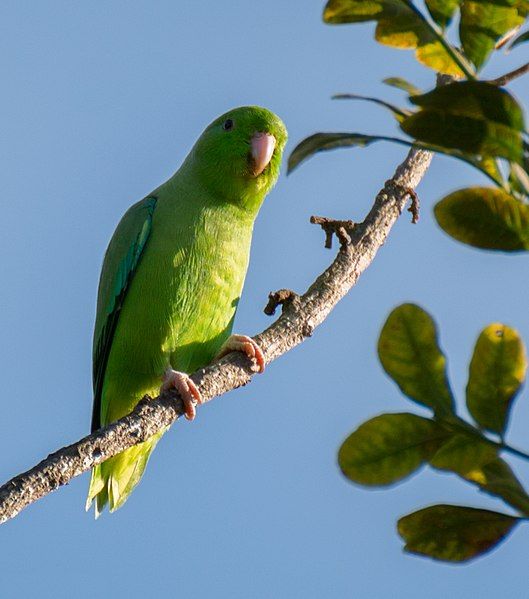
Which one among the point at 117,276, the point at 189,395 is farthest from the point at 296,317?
the point at 117,276

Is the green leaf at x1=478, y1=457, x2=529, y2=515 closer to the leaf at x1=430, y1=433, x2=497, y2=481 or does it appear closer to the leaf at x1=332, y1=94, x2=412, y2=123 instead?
the leaf at x1=430, y1=433, x2=497, y2=481

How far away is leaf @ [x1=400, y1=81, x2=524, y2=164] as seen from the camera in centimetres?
107

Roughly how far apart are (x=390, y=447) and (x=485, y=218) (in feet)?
1.17

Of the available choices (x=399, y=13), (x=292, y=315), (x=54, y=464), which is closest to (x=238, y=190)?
(x=292, y=315)

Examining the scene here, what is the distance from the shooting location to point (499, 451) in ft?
4.01

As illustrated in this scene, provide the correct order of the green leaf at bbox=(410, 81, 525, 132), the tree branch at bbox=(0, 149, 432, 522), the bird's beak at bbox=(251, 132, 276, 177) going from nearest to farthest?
the green leaf at bbox=(410, 81, 525, 132) → the tree branch at bbox=(0, 149, 432, 522) → the bird's beak at bbox=(251, 132, 276, 177)

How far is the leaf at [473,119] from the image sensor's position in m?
1.07

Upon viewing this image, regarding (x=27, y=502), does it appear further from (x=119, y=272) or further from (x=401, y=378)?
(x=119, y=272)

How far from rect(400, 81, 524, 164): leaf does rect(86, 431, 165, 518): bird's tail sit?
3.54m

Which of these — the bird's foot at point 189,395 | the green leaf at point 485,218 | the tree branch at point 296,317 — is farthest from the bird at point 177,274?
the green leaf at point 485,218

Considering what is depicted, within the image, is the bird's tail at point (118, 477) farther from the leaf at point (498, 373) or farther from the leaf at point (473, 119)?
the leaf at point (473, 119)

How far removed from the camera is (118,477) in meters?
4.57

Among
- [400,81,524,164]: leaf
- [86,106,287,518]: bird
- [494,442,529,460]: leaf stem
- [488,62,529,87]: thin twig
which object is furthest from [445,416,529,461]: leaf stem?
[86,106,287,518]: bird

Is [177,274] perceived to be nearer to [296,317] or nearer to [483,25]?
[296,317]
